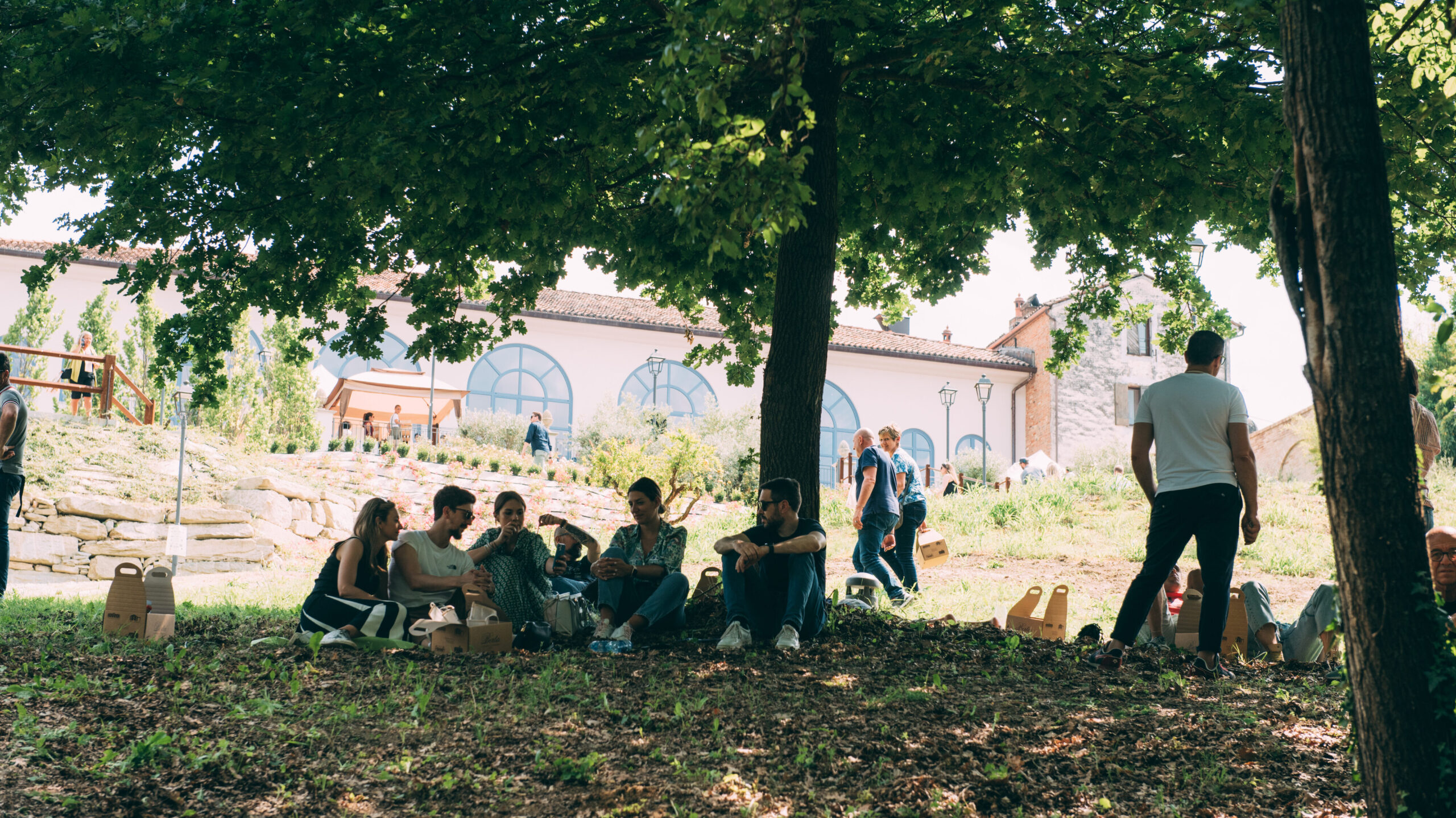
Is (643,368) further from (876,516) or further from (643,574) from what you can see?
(643,574)

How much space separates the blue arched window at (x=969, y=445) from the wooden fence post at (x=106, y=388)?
25.9 metres

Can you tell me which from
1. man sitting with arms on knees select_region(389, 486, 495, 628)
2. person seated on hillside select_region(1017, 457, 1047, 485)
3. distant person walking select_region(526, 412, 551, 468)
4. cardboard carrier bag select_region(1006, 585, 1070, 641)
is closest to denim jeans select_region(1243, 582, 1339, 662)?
cardboard carrier bag select_region(1006, 585, 1070, 641)

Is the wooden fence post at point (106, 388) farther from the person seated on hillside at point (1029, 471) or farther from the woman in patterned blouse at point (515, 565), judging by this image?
the person seated on hillside at point (1029, 471)

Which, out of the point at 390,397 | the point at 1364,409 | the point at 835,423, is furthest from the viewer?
the point at 835,423

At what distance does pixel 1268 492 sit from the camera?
19062mm

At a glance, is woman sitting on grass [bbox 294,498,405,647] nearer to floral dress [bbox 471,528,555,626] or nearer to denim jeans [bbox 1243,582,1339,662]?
A: floral dress [bbox 471,528,555,626]

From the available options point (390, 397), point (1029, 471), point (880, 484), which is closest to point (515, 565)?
point (880, 484)

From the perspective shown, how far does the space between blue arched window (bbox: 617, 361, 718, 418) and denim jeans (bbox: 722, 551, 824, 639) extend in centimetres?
2558

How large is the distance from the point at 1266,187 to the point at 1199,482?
2.80 meters

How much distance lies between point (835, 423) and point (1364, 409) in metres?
31.7

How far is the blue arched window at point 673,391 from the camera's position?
104 ft

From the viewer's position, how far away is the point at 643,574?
20.2 ft

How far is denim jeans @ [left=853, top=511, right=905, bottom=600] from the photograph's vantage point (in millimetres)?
8367

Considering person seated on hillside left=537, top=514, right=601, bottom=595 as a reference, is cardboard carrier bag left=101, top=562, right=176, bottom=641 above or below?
below
